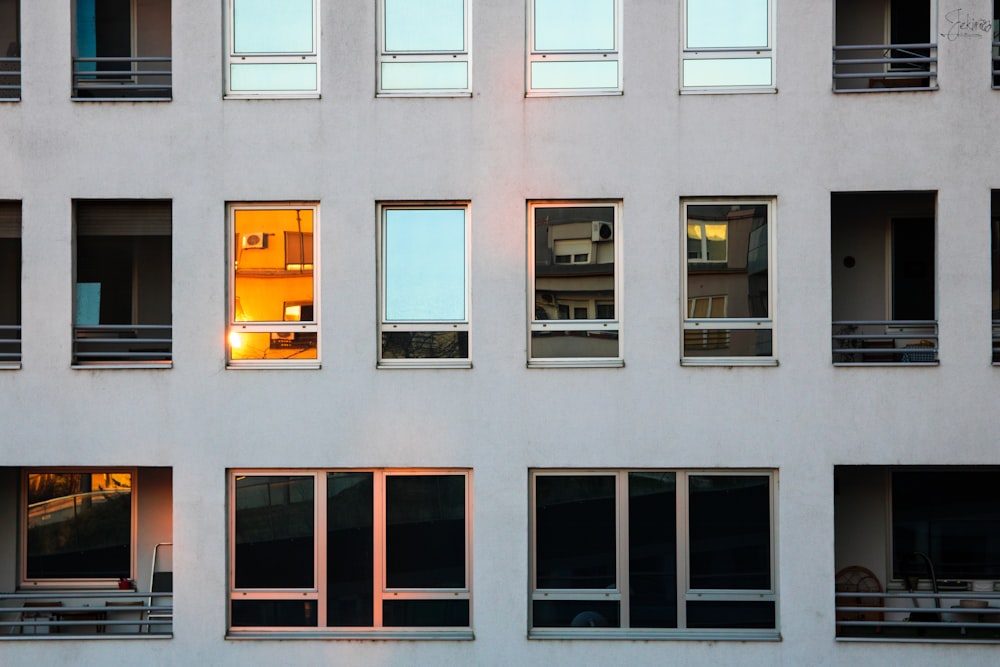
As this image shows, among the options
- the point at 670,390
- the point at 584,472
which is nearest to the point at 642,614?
the point at 584,472

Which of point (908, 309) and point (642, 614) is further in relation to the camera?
point (908, 309)

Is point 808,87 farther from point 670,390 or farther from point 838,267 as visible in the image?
point 670,390

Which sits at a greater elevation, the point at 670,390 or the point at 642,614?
the point at 670,390

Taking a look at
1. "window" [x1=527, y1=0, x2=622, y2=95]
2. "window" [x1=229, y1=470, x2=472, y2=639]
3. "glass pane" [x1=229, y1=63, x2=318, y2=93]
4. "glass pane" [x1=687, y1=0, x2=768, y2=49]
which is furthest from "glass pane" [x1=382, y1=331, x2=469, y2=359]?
"glass pane" [x1=687, y1=0, x2=768, y2=49]

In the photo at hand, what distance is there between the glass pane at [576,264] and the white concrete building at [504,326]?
4 centimetres

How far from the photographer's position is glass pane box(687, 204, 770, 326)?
10.2 meters

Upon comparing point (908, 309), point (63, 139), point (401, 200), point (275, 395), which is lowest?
point (275, 395)

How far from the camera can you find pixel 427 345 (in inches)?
407

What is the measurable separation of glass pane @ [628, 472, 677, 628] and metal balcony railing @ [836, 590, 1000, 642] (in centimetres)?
181

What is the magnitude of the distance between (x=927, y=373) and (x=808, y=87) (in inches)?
132

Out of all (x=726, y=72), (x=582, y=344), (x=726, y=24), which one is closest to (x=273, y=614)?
(x=582, y=344)

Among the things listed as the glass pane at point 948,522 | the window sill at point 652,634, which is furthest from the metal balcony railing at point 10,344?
the glass pane at point 948,522

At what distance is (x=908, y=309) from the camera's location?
11172mm

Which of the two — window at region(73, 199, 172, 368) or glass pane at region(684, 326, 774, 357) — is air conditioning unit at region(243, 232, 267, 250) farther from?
glass pane at region(684, 326, 774, 357)
